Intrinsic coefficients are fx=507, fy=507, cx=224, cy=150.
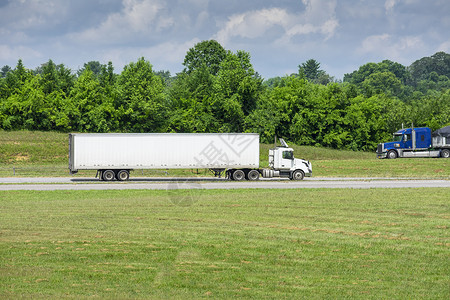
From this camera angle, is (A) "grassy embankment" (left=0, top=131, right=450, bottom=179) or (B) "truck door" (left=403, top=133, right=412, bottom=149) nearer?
(A) "grassy embankment" (left=0, top=131, right=450, bottom=179)

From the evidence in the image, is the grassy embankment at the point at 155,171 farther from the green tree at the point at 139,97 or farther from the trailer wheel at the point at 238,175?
the green tree at the point at 139,97

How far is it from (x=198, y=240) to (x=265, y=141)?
71396 millimetres

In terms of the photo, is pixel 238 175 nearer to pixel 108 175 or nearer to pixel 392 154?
pixel 108 175

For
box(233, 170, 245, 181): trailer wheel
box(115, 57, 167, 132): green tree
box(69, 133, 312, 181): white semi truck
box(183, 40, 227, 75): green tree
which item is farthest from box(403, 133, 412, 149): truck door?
box(183, 40, 227, 75): green tree

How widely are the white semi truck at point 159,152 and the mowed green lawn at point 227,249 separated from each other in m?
15.6

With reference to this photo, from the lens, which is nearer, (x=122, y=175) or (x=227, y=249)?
(x=227, y=249)

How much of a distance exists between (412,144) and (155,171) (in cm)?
2941

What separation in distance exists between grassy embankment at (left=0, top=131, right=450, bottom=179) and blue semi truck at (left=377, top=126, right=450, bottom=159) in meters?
2.86

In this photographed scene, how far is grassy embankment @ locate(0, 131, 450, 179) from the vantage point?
49.0 m

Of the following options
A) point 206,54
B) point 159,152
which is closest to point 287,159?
point 159,152

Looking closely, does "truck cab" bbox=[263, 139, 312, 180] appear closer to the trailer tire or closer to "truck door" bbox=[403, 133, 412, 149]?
the trailer tire

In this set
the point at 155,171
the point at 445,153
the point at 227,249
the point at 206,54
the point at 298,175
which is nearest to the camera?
the point at 227,249

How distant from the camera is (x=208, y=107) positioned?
86.1 m

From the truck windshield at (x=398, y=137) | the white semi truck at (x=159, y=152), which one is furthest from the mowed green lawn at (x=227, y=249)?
the truck windshield at (x=398, y=137)
